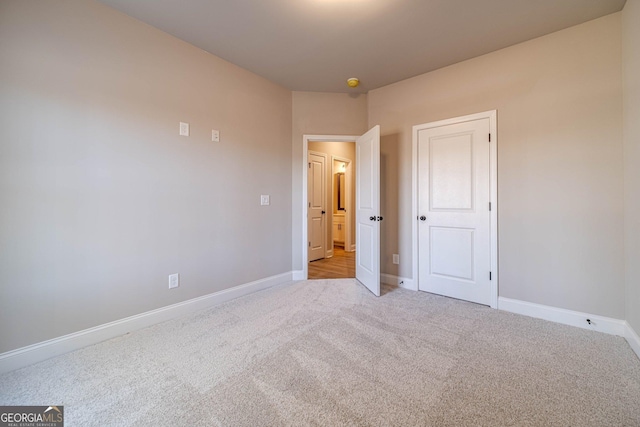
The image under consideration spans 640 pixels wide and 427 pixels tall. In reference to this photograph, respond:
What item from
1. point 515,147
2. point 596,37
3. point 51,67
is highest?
point 596,37

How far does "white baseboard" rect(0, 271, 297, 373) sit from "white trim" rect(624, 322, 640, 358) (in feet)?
10.9

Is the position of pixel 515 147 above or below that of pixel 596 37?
below

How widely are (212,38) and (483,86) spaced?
277 cm

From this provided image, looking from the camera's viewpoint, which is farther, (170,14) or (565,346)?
(170,14)

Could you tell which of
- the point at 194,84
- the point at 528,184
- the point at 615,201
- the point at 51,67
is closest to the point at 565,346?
the point at 615,201

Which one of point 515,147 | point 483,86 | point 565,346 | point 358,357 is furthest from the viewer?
point 483,86

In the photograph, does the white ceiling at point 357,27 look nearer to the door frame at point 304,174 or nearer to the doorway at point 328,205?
the door frame at point 304,174

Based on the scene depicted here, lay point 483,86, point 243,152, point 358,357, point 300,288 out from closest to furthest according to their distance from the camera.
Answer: point 358,357
point 483,86
point 243,152
point 300,288

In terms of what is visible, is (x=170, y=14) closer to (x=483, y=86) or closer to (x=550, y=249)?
(x=483, y=86)

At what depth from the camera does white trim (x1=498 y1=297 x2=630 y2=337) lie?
2090mm

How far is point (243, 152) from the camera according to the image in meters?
3.05

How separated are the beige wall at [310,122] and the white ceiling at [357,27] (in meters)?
0.69

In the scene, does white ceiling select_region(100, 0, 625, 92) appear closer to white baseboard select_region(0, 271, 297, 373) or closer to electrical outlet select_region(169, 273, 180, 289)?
electrical outlet select_region(169, 273, 180, 289)

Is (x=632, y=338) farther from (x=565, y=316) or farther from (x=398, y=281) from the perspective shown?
(x=398, y=281)
